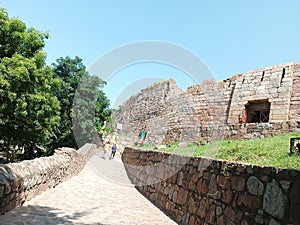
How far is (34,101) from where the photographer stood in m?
12.5

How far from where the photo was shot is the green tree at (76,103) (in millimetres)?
21625

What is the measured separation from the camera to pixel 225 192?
364 centimetres

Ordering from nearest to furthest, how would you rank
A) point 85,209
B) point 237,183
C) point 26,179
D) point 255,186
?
point 255,186, point 237,183, point 26,179, point 85,209

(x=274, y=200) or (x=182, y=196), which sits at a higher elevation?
(x=274, y=200)

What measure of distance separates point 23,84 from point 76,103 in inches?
414

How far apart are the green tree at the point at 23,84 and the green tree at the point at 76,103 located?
19.8 ft

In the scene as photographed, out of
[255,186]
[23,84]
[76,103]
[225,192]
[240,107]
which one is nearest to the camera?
[255,186]

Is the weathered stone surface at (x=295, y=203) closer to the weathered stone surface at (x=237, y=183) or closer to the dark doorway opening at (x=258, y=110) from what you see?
the weathered stone surface at (x=237, y=183)

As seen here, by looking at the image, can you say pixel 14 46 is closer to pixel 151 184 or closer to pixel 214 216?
pixel 151 184

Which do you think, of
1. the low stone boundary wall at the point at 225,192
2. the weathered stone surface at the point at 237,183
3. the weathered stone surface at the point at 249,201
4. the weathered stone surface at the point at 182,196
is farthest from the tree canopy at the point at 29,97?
the weathered stone surface at the point at 249,201

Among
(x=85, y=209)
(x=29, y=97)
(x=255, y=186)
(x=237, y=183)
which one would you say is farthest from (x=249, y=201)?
(x=29, y=97)

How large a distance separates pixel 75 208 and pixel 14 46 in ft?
32.0

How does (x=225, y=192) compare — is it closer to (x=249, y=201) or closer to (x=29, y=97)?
(x=249, y=201)

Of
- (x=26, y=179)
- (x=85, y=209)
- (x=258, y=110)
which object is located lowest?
(x=85, y=209)
